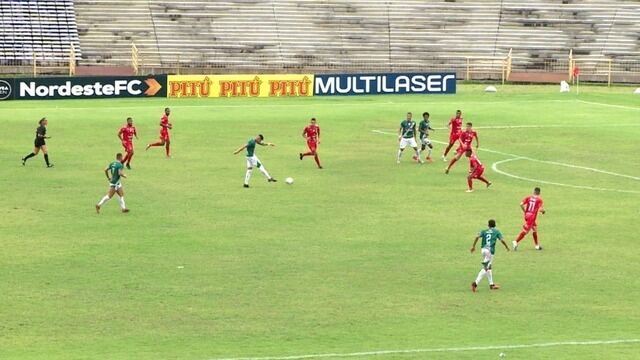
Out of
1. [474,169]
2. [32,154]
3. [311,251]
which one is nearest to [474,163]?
[474,169]

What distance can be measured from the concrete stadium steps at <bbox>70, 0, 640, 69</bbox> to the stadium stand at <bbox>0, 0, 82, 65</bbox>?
1.15 metres

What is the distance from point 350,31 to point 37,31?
2367cm

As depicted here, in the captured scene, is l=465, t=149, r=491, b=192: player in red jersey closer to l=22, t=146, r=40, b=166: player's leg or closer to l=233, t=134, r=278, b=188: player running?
l=233, t=134, r=278, b=188: player running

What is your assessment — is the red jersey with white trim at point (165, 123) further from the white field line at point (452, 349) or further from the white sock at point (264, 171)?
the white field line at point (452, 349)

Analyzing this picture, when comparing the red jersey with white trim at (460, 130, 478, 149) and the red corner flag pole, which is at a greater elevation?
the red corner flag pole

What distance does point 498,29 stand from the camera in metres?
104

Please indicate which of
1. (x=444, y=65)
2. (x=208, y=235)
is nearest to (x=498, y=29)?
(x=444, y=65)

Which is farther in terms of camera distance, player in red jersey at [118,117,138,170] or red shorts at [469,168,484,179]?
player in red jersey at [118,117,138,170]

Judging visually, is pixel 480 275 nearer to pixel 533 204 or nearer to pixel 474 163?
pixel 533 204

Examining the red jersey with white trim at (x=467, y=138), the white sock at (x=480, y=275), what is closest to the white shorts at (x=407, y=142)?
the red jersey with white trim at (x=467, y=138)

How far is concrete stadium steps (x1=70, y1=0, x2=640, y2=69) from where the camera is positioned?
98375mm

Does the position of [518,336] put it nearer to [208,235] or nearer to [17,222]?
[208,235]

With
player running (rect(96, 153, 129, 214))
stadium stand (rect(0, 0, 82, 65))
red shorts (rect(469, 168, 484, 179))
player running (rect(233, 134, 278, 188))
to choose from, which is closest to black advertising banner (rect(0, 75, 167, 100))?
stadium stand (rect(0, 0, 82, 65))

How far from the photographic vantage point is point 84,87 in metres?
82.2
